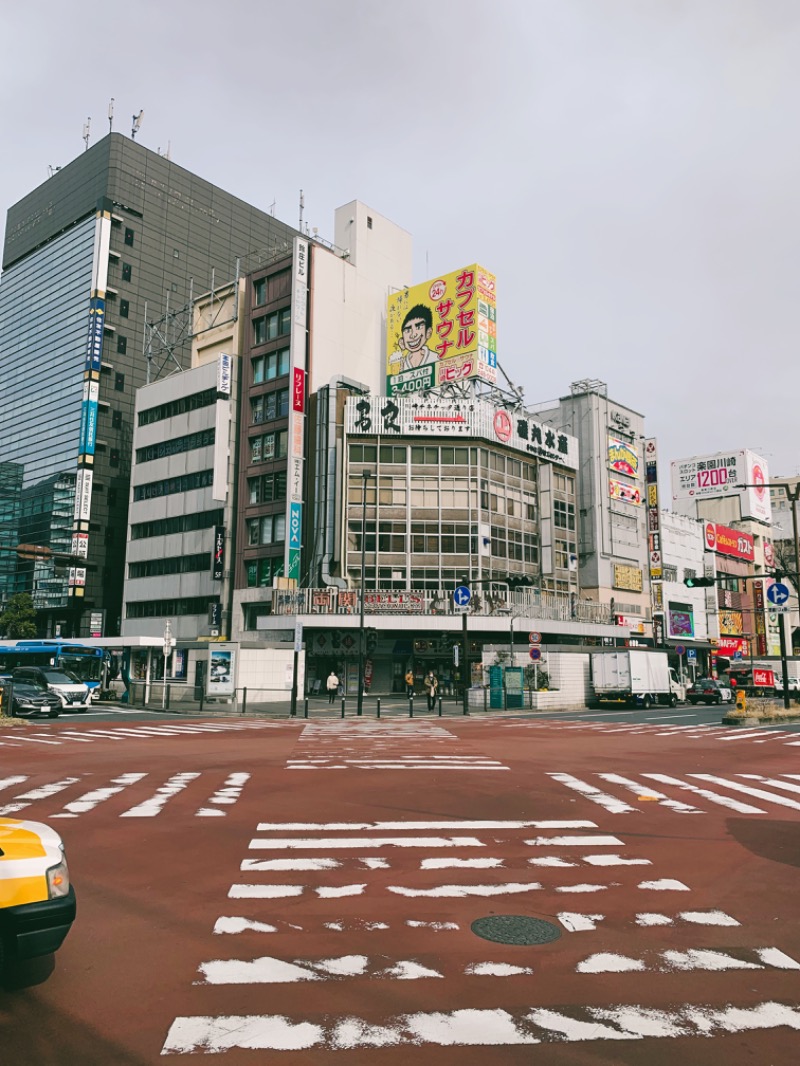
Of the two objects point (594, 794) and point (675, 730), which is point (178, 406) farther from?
point (594, 794)

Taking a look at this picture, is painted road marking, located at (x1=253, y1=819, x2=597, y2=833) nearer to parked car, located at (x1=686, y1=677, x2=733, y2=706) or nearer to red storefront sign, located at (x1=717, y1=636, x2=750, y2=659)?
parked car, located at (x1=686, y1=677, x2=733, y2=706)

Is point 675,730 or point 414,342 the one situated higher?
point 414,342

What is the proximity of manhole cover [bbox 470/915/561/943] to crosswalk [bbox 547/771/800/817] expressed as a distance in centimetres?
536

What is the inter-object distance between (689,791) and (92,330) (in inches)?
3481

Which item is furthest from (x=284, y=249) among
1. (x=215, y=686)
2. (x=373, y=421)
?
(x=215, y=686)

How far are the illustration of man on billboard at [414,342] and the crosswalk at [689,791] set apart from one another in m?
47.8

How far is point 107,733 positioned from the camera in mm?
24734

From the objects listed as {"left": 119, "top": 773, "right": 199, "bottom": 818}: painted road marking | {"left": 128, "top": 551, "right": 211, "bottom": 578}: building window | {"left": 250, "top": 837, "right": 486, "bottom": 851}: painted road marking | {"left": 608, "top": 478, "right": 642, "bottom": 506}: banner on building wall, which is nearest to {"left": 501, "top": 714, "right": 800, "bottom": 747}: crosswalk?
{"left": 119, "top": 773, "right": 199, "bottom": 818}: painted road marking

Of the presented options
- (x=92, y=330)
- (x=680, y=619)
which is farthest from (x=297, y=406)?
(x=680, y=619)

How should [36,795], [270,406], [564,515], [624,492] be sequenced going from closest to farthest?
[36,795]
[270,406]
[564,515]
[624,492]

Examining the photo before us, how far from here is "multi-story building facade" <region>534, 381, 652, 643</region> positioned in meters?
69.0

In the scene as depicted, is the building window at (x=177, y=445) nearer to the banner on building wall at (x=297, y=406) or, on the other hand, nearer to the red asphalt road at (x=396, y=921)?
the banner on building wall at (x=297, y=406)

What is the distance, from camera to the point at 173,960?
5.71m

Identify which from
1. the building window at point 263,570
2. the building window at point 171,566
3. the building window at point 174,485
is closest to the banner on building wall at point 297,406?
the building window at point 263,570
